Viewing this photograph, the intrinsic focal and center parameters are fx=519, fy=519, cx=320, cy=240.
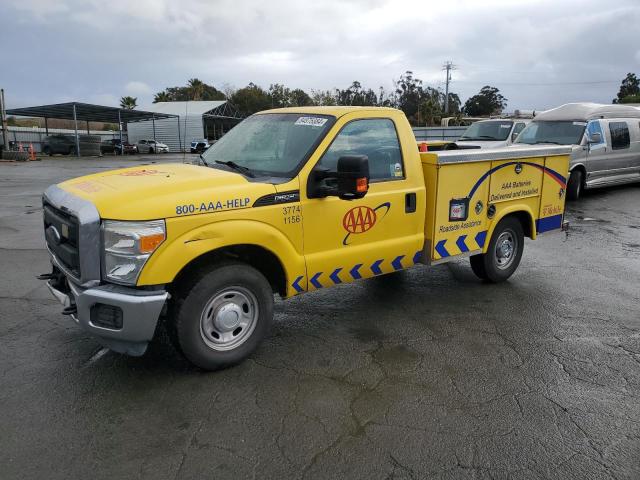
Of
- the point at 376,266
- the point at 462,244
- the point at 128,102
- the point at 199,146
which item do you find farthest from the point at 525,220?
the point at 128,102

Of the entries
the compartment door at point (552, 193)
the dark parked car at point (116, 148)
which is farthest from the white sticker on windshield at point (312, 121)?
the dark parked car at point (116, 148)

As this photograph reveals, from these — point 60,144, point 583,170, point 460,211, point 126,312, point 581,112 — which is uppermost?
point 581,112

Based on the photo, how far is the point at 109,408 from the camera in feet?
11.1

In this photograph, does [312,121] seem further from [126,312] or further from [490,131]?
[490,131]

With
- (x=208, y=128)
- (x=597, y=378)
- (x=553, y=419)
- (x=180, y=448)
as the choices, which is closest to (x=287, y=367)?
(x=180, y=448)

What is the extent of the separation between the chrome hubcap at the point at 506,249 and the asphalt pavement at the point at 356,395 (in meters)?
0.43

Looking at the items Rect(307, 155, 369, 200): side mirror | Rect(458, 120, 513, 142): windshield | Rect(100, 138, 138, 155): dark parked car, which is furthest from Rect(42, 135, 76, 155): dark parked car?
Rect(307, 155, 369, 200): side mirror

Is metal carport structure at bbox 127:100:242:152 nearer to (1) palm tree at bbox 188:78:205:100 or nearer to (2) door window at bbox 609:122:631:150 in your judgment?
(1) palm tree at bbox 188:78:205:100

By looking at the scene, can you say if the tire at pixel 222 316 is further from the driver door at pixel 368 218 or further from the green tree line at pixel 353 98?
the green tree line at pixel 353 98

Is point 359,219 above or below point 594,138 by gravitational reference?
below

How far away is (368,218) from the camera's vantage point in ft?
14.6

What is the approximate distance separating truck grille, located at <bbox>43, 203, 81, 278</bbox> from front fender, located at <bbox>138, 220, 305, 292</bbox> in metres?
0.54

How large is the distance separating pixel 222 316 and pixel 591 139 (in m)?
11.4

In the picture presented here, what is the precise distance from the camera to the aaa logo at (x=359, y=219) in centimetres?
431
